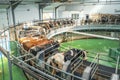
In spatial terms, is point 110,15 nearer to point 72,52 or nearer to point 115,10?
point 115,10

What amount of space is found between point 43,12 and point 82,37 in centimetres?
595

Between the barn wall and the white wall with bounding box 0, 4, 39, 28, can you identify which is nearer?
the barn wall

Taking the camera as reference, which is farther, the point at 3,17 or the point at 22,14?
the point at 22,14

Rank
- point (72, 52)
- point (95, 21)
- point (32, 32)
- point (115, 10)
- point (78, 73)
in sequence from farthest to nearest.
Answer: point (115, 10), point (95, 21), point (32, 32), point (72, 52), point (78, 73)

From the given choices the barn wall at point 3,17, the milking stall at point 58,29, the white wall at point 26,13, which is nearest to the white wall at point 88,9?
the milking stall at point 58,29

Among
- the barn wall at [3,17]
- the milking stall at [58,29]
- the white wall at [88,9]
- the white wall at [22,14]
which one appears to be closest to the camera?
the milking stall at [58,29]

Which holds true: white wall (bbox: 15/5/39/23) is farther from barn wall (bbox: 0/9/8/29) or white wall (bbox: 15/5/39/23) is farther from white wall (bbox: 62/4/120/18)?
white wall (bbox: 62/4/120/18)

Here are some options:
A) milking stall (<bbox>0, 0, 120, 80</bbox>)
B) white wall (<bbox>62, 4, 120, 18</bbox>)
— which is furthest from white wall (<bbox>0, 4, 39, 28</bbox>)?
white wall (<bbox>62, 4, 120, 18</bbox>)

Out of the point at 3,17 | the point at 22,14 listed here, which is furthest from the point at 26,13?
the point at 3,17

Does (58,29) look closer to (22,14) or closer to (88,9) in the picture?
(22,14)

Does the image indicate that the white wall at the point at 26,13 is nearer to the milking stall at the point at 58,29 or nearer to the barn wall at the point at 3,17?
the milking stall at the point at 58,29

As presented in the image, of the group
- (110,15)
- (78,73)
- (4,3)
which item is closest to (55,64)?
(78,73)

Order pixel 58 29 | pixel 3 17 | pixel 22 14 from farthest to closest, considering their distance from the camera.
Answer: pixel 22 14
pixel 58 29
pixel 3 17

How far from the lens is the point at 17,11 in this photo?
→ 48.8 ft
